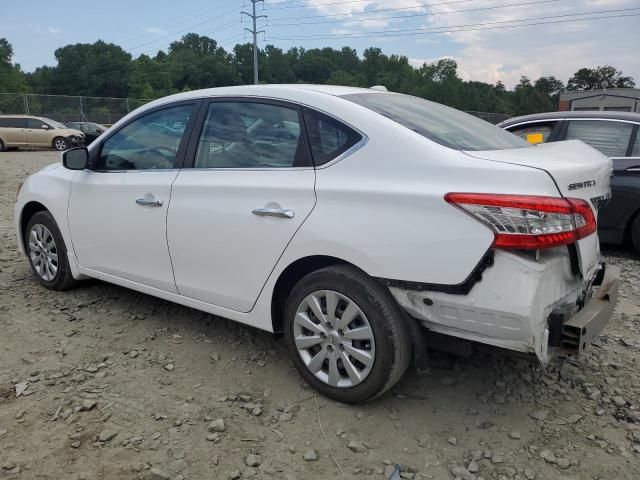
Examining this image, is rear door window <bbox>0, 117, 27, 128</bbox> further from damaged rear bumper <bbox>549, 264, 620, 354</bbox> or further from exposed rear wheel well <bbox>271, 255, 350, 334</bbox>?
damaged rear bumper <bbox>549, 264, 620, 354</bbox>

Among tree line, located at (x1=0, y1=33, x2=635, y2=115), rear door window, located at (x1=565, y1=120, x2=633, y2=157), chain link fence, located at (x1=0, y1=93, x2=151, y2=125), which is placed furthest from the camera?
tree line, located at (x1=0, y1=33, x2=635, y2=115)

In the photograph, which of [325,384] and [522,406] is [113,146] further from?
[522,406]

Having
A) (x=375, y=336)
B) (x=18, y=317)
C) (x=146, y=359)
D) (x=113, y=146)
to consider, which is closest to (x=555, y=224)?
(x=375, y=336)

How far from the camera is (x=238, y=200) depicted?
119 inches

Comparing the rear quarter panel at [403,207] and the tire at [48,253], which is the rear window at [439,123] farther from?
the tire at [48,253]

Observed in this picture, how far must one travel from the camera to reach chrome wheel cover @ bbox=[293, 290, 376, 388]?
266 centimetres

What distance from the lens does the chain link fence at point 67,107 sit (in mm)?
30589

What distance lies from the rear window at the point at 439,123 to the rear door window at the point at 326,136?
0.68 feet

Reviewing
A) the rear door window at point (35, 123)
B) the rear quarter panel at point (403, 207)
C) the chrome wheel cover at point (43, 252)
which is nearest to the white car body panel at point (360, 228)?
the rear quarter panel at point (403, 207)

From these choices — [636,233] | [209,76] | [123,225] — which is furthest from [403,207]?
[209,76]

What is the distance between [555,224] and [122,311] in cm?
321

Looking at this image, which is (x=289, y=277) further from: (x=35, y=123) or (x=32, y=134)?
(x=35, y=123)

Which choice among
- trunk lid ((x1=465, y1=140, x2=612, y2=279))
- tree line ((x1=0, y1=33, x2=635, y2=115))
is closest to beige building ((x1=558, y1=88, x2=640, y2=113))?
tree line ((x1=0, y1=33, x2=635, y2=115))

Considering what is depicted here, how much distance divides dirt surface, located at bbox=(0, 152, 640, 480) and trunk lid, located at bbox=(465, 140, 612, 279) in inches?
31.3
